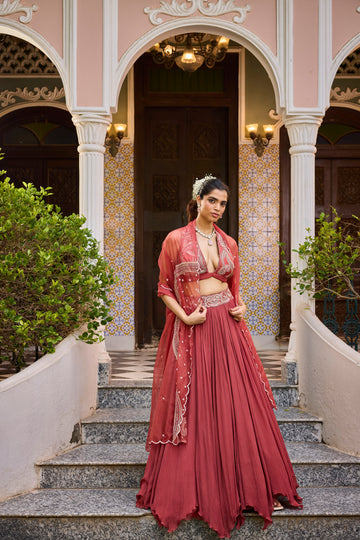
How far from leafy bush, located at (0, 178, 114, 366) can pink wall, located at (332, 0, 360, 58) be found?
2782 mm

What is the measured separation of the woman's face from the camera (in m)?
3.84

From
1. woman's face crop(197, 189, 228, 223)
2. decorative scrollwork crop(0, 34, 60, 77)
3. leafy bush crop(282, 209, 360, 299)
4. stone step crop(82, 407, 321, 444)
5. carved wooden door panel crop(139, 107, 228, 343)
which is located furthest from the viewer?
carved wooden door panel crop(139, 107, 228, 343)

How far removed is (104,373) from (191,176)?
11.9 ft

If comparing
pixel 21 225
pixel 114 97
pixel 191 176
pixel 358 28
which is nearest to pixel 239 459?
pixel 21 225

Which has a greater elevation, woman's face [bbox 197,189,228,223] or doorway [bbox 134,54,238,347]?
doorway [bbox 134,54,238,347]

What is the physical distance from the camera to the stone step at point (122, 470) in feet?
14.3

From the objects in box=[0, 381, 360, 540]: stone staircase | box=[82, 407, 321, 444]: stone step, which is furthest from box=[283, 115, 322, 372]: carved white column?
box=[0, 381, 360, 540]: stone staircase

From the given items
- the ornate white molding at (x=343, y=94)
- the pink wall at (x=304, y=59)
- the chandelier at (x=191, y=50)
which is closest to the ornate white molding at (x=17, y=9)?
the chandelier at (x=191, y=50)

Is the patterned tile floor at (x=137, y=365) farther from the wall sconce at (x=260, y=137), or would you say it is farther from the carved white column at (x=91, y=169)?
the wall sconce at (x=260, y=137)

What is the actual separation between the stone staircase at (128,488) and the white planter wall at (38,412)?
0.10 m

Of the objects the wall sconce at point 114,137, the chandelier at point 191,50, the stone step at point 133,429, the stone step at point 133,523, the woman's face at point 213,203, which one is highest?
the chandelier at point 191,50

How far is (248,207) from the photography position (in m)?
8.22

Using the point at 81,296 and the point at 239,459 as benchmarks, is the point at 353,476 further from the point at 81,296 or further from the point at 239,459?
the point at 81,296

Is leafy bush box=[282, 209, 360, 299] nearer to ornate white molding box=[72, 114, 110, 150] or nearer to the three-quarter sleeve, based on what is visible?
the three-quarter sleeve
